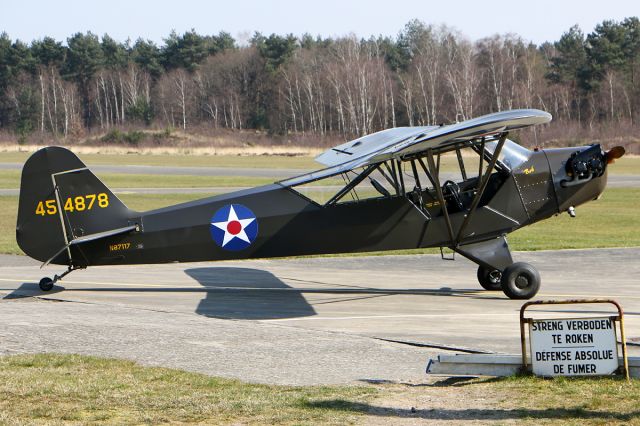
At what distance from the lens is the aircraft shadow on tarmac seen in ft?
43.4

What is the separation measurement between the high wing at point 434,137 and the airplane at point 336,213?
307 millimetres

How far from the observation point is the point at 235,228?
1434 cm

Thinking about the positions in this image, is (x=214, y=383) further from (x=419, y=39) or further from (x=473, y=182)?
(x=419, y=39)

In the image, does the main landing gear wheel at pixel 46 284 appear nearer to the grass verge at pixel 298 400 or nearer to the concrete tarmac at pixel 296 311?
the concrete tarmac at pixel 296 311

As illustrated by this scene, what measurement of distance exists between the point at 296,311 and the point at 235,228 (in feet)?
5.95

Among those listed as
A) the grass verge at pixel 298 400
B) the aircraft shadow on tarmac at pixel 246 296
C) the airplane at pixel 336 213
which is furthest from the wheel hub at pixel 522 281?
the grass verge at pixel 298 400

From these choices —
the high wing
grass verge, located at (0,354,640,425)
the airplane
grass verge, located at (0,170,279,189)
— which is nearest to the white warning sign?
grass verge, located at (0,354,640,425)

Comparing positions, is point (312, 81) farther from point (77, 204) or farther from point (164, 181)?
point (77, 204)

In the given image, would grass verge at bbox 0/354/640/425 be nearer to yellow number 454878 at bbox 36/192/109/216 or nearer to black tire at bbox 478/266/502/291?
yellow number 454878 at bbox 36/192/109/216

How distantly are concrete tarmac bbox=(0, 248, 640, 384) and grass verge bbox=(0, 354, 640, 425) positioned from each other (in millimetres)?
746

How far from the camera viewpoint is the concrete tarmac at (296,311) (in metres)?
10.2

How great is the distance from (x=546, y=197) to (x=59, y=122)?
114 meters


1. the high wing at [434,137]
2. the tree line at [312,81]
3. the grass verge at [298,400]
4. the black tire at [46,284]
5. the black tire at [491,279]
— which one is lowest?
the black tire at [491,279]

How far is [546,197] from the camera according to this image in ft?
47.1
